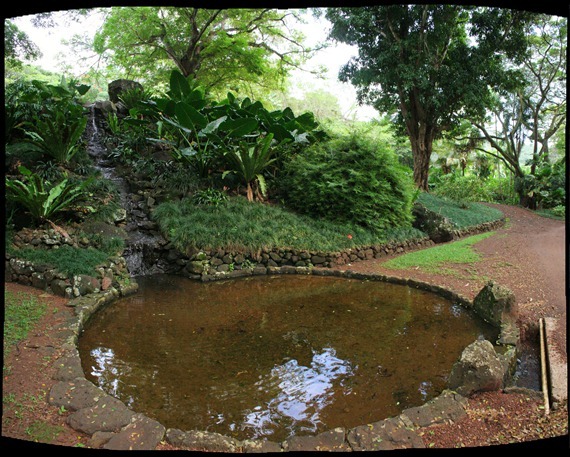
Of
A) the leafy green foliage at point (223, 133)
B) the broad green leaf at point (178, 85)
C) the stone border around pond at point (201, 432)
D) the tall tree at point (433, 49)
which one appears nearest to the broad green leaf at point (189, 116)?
the leafy green foliage at point (223, 133)

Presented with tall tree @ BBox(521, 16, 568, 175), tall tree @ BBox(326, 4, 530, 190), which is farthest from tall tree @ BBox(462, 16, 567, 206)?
tall tree @ BBox(326, 4, 530, 190)

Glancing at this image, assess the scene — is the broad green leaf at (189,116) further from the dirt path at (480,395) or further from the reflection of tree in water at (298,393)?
the reflection of tree in water at (298,393)

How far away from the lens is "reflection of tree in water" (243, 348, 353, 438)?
2.54m

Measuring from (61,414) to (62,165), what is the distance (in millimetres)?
6825

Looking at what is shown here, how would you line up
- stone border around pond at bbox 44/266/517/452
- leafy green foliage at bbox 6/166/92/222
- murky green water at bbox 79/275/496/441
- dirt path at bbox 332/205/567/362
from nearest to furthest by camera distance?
stone border around pond at bbox 44/266/517/452
murky green water at bbox 79/275/496/441
dirt path at bbox 332/205/567/362
leafy green foliage at bbox 6/166/92/222

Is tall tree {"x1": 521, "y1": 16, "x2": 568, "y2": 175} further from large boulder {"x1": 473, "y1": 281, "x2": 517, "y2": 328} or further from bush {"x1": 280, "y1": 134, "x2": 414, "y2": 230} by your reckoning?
large boulder {"x1": 473, "y1": 281, "x2": 517, "y2": 328}

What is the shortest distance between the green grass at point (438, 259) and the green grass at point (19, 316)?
518cm

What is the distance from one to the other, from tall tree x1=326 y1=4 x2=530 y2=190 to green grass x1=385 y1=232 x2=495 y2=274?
4.48 metres

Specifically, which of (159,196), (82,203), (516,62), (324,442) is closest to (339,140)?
(159,196)

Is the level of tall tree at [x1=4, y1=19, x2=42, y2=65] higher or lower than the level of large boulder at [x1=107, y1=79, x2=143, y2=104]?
lower

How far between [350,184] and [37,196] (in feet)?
17.5

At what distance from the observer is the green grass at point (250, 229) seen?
6727mm

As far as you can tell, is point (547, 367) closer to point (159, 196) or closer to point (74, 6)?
point (74, 6)

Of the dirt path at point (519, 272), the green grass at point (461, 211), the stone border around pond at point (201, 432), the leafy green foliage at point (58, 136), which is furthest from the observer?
the green grass at point (461, 211)
